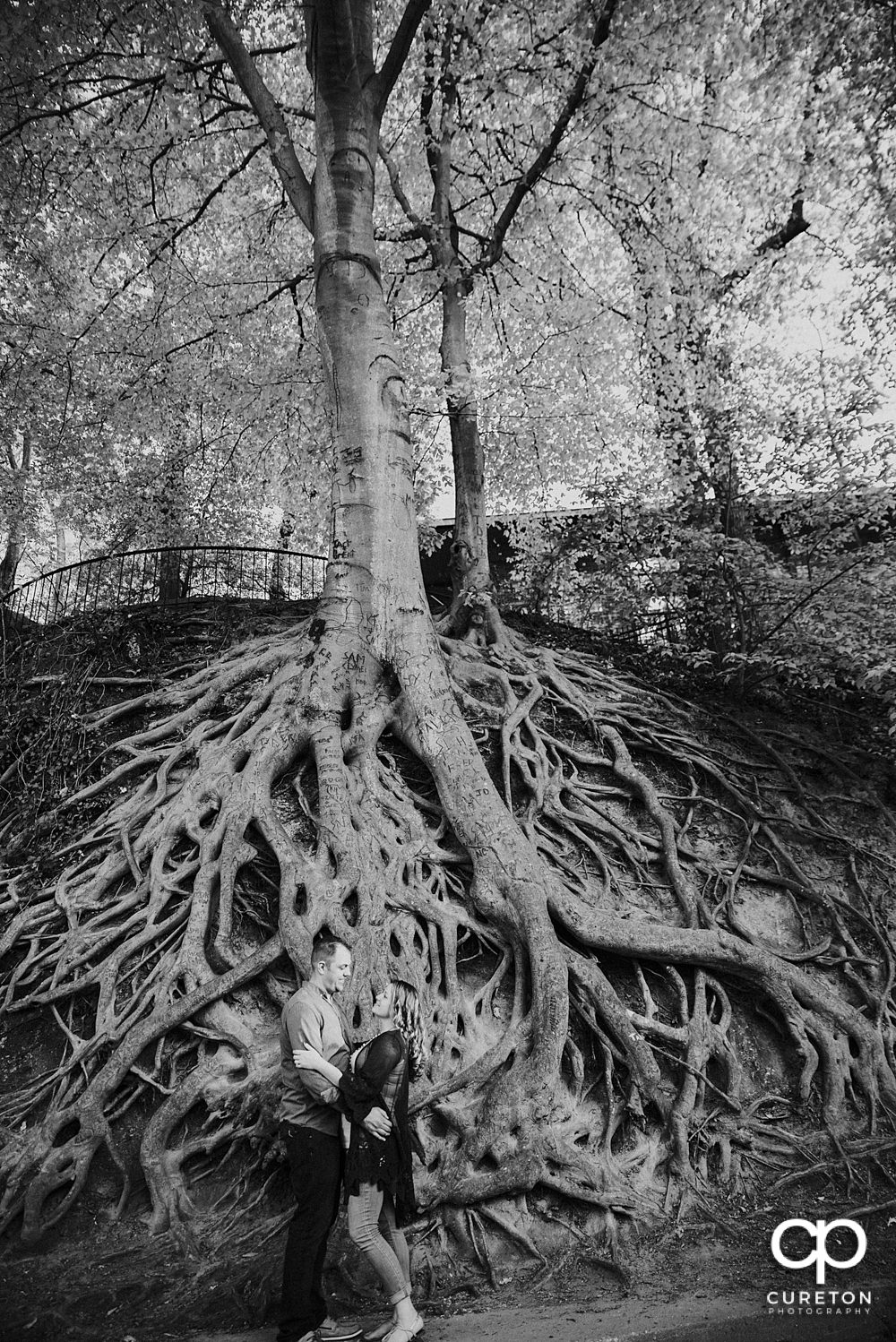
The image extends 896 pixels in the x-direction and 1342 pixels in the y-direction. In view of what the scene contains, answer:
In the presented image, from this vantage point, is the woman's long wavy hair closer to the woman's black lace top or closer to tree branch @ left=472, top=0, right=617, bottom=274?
the woman's black lace top

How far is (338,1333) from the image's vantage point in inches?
131

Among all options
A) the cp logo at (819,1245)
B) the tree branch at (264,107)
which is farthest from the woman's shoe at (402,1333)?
the tree branch at (264,107)

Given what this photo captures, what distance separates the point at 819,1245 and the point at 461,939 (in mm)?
2405

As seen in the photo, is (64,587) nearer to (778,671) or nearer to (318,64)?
(318,64)

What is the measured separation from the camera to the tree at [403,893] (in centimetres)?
445

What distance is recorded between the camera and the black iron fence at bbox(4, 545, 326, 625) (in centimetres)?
1235

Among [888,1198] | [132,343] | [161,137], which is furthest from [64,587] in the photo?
[888,1198]

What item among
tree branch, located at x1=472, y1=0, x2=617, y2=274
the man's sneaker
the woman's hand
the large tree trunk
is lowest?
the man's sneaker

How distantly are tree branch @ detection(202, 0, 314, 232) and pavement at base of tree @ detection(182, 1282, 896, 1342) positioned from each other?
8570 millimetres

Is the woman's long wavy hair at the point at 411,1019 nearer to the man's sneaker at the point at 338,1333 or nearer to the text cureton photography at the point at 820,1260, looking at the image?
the man's sneaker at the point at 338,1333

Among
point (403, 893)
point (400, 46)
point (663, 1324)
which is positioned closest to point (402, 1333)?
point (663, 1324)

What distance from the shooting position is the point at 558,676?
26.5 ft

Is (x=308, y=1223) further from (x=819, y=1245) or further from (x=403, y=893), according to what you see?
(x=819, y=1245)

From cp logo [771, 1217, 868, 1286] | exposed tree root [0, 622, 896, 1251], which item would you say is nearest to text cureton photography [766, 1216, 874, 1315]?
cp logo [771, 1217, 868, 1286]
